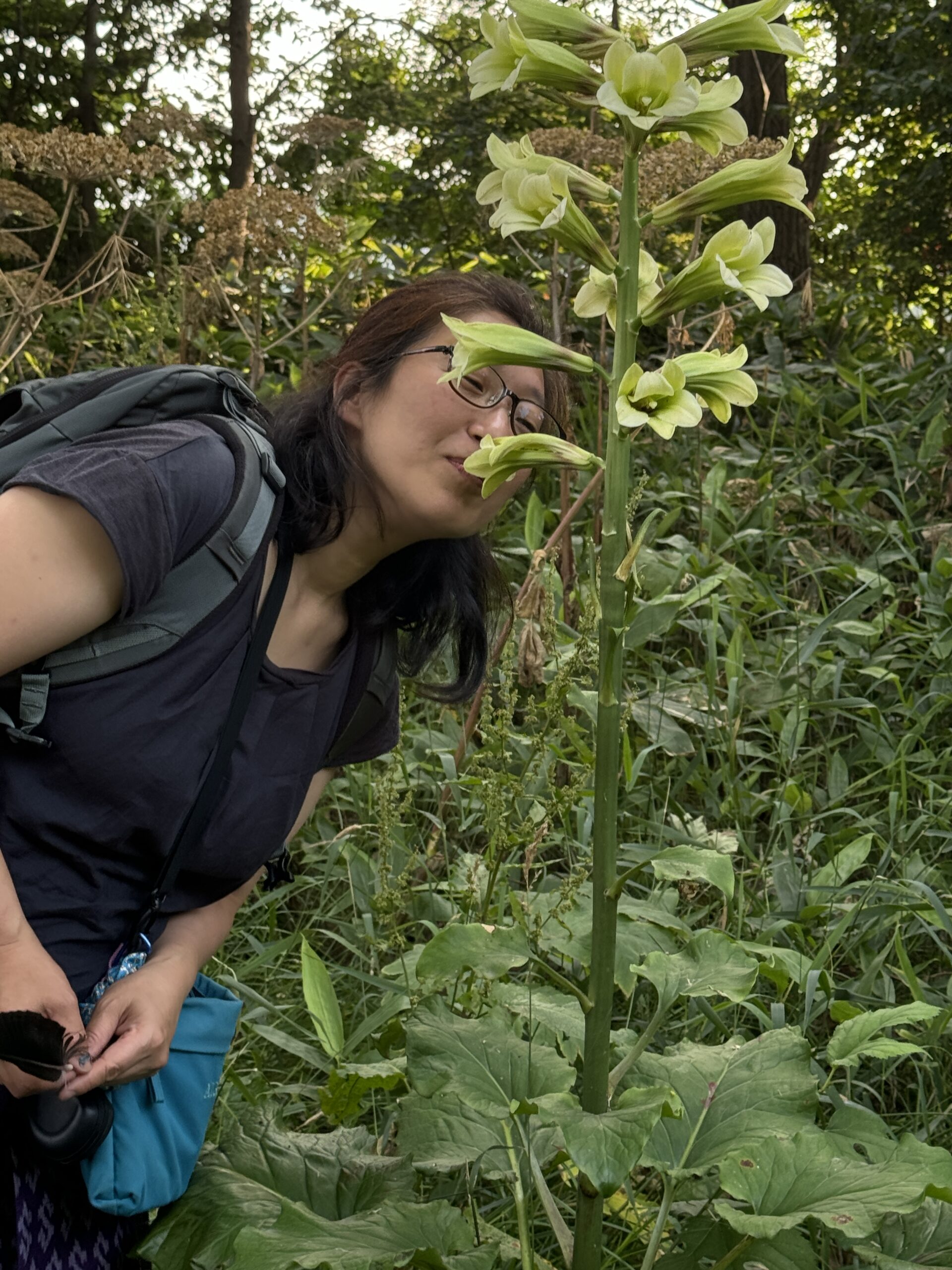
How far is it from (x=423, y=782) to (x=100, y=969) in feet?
5.22

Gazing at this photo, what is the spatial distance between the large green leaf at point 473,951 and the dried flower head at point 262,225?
2884 mm

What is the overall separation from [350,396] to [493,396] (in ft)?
0.99

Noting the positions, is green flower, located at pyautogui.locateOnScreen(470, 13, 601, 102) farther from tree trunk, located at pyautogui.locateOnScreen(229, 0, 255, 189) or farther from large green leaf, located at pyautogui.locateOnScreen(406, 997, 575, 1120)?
tree trunk, located at pyautogui.locateOnScreen(229, 0, 255, 189)

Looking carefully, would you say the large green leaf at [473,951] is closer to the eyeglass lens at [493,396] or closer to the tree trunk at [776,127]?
the eyeglass lens at [493,396]

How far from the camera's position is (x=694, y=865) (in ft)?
5.57

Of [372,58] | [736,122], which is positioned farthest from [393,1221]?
[372,58]

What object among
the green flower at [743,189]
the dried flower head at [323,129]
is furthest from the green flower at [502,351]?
the dried flower head at [323,129]

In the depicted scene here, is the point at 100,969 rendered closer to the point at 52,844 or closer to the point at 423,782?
the point at 52,844

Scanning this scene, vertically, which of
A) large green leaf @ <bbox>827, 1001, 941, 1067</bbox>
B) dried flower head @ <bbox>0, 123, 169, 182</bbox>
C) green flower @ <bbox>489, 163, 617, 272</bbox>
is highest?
dried flower head @ <bbox>0, 123, 169, 182</bbox>

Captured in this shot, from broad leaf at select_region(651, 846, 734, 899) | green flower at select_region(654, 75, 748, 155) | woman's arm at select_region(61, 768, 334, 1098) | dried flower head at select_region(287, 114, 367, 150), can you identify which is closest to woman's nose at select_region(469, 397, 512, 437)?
green flower at select_region(654, 75, 748, 155)

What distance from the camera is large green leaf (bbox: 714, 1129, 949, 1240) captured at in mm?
1409

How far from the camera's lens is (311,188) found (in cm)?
472

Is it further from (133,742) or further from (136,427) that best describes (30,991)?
(136,427)

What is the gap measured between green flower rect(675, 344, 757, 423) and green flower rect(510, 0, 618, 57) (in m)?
0.41
